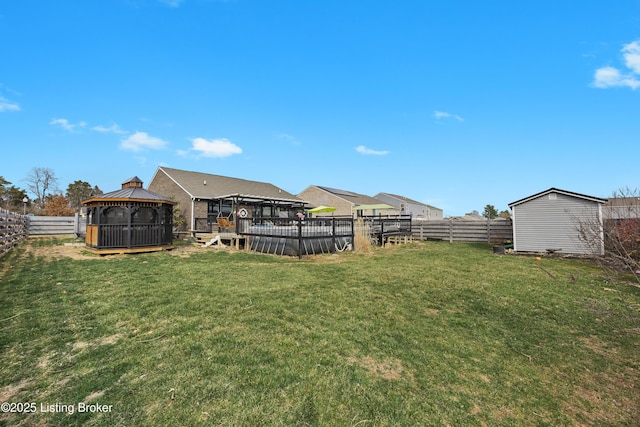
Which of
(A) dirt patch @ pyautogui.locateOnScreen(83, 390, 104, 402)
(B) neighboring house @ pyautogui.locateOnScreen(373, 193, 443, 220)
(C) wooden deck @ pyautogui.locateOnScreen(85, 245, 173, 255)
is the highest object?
(B) neighboring house @ pyautogui.locateOnScreen(373, 193, 443, 220)

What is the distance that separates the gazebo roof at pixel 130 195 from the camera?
11.7 meters

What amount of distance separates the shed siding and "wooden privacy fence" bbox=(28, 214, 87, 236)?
28421 mm

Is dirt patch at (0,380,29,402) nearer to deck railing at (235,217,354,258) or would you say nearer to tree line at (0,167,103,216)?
deck railing at (235,217,354,258)

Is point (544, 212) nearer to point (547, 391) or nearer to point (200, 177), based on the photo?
point (547, 391)

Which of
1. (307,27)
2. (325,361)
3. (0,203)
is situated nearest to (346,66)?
(307,27)

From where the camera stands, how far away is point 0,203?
29266 mm

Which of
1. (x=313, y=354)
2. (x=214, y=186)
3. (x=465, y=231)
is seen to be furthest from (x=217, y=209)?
(x=313, y=354)

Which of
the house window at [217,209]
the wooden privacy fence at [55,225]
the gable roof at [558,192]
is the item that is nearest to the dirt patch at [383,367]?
the gable roof at [558,192]

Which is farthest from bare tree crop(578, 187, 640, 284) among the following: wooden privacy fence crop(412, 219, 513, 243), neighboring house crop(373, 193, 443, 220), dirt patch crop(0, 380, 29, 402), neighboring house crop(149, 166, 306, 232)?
neighboring house crop(373, 193, 443, 220)

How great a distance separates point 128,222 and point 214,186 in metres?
13.1

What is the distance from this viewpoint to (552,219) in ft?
42.4

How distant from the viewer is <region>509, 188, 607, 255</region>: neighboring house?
1216 centimetres

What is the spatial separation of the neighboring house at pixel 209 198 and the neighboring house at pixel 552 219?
1571cm

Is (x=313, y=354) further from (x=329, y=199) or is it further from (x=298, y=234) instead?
(x=329, y=199)
